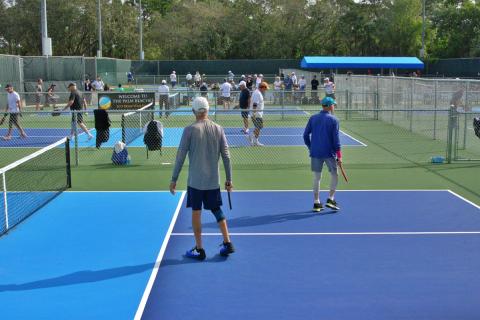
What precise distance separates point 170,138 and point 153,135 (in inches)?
183

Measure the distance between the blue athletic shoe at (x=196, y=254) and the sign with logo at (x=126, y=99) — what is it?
16412 mm

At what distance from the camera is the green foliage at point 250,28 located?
225ft

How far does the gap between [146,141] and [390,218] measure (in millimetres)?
7726

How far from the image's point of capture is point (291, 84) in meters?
39.6

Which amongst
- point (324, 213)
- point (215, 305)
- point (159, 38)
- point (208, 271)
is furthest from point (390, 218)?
point (159, 38)

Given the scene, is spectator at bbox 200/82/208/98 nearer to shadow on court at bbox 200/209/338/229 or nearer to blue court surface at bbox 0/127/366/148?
blue court surface at bbox 0/127/366/148

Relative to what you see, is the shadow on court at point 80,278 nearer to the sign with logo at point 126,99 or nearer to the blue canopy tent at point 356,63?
the sign with logo at point 126,99

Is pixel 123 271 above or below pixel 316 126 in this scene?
below

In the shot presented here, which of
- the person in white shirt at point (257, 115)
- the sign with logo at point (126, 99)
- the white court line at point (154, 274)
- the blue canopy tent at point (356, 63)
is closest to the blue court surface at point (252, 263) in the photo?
the white court line at point (154, 274)

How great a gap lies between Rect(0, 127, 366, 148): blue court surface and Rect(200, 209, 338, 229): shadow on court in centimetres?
844

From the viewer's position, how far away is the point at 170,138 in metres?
20.5

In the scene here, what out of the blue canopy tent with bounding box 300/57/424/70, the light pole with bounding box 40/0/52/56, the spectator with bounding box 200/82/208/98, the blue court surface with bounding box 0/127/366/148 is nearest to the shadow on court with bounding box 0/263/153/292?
the blue court surface with bounding box 0/127/366/148

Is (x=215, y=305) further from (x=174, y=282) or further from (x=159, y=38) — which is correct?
(x=159, y=38)

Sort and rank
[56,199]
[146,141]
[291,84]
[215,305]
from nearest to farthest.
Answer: [215,305] → [56,199] → [146,141] → [291,84]
